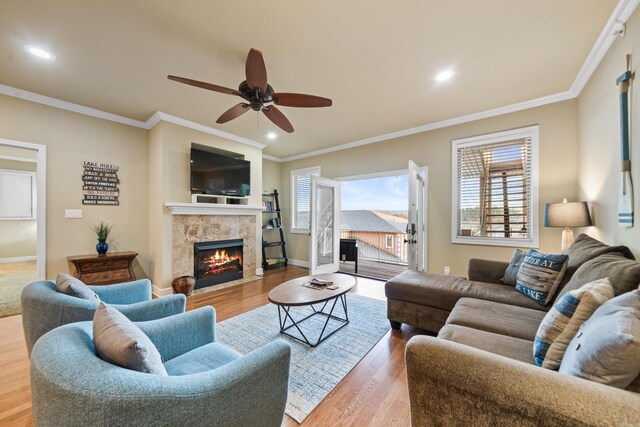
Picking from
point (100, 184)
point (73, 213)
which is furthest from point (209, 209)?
point (73, 213)

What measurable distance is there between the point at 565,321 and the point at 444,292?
3.78 feet

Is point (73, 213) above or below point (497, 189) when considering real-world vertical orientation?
below

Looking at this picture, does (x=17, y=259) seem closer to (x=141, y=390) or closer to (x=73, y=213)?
(x=73, y=213)

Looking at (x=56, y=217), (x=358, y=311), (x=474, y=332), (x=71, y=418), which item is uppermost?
(x=56, y=217)

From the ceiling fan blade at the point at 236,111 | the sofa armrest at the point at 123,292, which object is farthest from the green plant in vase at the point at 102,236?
the ceiling fan blade at the point at 236,111

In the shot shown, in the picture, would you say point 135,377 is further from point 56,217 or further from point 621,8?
point 56,217

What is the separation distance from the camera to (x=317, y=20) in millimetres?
1907

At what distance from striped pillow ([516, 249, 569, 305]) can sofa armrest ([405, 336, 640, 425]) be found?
144cm

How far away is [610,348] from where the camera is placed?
0.80m

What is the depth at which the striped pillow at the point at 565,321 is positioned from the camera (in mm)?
1087

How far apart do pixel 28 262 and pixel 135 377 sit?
8.16 m

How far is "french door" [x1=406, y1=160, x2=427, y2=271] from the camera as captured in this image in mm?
3369

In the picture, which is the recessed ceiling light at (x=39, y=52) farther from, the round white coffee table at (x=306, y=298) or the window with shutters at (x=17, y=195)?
the window with shutters at (x=17, y=195)

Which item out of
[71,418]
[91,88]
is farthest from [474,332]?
[91,88]
